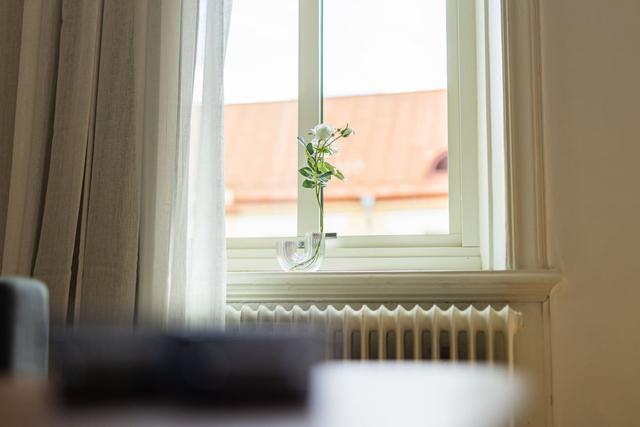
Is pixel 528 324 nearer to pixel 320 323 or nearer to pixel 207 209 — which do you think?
pixel 320 323

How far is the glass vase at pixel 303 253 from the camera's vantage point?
6.34ft

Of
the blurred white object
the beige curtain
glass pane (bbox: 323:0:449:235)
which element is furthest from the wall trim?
the blurred white object

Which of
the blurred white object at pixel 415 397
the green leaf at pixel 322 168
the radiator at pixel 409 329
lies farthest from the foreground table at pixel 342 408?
the green leaf at pixel 322 168

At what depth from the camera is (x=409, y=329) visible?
68.8 inches

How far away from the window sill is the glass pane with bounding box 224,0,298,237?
308 millimetres

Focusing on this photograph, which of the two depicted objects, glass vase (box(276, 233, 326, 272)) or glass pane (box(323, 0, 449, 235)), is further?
glass pane (box(323, 0, 449, 235))

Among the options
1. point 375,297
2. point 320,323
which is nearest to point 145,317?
point 320,323

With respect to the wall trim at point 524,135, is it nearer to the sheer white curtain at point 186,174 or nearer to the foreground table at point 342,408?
the sheer white curtain at point 186,174

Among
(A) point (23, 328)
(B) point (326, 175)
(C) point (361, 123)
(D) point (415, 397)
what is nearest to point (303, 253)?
(B) point (326, 175)

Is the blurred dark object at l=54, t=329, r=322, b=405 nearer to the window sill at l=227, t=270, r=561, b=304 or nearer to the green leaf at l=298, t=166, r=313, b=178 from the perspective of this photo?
the window sill at l=227, t=270, r=561, b=304

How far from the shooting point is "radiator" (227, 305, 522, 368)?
5.56 feet

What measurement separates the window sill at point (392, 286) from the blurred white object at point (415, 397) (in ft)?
3.71

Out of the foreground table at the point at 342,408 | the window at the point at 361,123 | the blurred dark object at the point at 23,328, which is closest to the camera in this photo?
the foreground table at the point at 342,408

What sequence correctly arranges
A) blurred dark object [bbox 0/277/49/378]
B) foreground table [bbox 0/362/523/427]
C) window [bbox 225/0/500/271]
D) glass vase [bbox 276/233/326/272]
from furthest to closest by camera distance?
window [bbox 225/0/500/271], glass vase [bbox 276/233/326/272], blurred dark object [bbox 0/277/49/378], foreground table [bbox 0/362/523/427]
